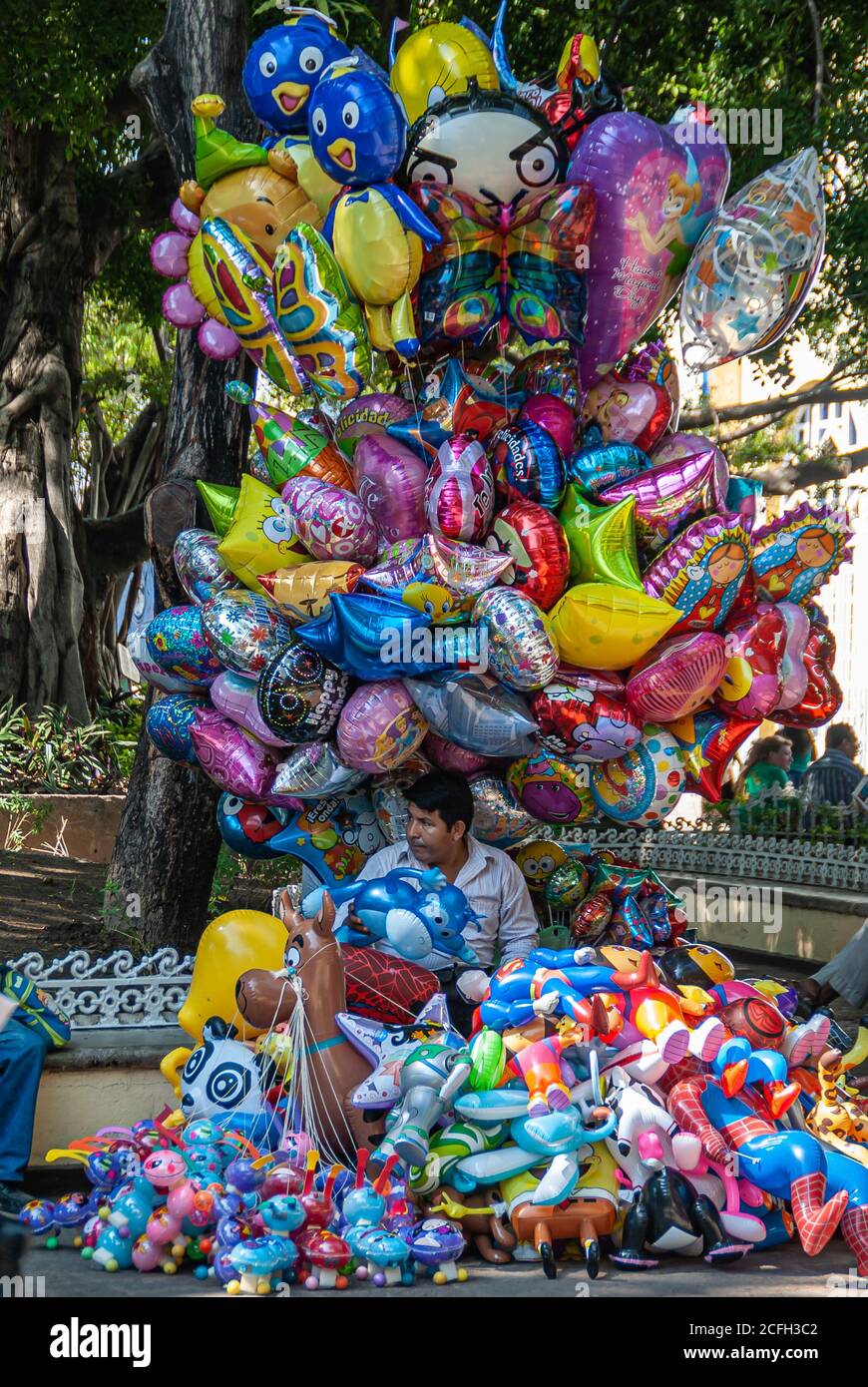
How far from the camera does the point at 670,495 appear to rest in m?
4.40

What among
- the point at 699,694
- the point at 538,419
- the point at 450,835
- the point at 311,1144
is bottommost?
the point at 311,1144

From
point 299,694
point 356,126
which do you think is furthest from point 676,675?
point 356,126

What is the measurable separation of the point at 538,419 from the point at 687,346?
24.4 inches

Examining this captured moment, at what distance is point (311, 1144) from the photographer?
12.2 ft

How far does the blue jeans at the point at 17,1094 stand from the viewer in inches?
152

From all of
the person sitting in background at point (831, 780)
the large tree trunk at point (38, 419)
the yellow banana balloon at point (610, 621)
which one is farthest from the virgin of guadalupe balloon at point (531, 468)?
the large tree trunk at point (38, 419)

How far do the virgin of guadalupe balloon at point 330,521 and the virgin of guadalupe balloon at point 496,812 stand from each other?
2.86ft

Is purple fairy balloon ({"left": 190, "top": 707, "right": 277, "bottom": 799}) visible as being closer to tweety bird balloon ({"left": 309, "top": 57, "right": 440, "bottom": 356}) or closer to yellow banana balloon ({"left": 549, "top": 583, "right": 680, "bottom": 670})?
yellow banana balloon ({"left": 549, "top": 583, "right": 680, "bottom": 670})

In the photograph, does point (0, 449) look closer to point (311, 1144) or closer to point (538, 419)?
point (538, 419)

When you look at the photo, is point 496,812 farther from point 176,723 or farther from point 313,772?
point 176,723

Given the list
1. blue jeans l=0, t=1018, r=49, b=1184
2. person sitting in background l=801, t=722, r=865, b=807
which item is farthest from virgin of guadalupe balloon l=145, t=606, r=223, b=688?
person sitting in background l=801, t=722, r=865, b=807

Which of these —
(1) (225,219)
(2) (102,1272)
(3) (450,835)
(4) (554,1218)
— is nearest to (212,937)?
(3) (450,835)

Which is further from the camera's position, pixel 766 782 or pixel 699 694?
pixel 766 782

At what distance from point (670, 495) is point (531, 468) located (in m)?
0.45
